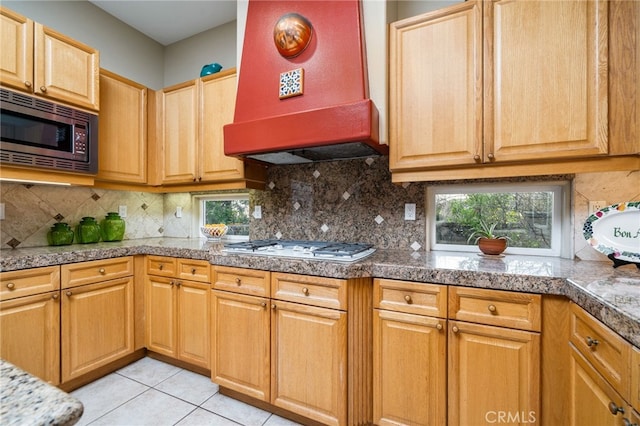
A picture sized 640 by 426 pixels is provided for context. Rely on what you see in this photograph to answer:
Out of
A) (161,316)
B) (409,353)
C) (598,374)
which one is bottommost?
(161,316)

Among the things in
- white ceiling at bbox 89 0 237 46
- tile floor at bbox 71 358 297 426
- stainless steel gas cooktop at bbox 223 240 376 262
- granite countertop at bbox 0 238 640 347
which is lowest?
tile floor at bbox 71 358 297 426

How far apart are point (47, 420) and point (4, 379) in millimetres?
168

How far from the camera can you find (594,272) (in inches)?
50.5

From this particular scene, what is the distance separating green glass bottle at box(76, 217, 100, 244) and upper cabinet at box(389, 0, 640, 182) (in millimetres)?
2357

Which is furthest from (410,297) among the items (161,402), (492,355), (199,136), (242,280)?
(199,136)

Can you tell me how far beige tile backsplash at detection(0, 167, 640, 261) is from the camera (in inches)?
60.9

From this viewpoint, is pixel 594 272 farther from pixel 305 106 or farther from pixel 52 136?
pixel 52 136

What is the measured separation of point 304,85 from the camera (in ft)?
5.56

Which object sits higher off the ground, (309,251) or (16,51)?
(16,51)

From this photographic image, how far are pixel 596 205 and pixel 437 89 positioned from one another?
1.05m

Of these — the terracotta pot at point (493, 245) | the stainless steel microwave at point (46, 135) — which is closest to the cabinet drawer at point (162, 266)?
the stainless steel microwave at point (46, 135)

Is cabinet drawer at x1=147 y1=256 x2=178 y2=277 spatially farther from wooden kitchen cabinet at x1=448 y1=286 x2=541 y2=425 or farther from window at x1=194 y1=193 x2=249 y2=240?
wooden kitchen cabinet at x1=448 y1=286 x2=541 y2=425

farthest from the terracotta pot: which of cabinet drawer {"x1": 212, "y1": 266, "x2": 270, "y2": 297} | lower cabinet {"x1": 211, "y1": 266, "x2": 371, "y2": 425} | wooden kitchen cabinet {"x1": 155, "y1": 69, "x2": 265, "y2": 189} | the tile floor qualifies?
wooden kitchen cabinet {"x1": 155, "y1": 69, "x2": 265, "y2": 189}

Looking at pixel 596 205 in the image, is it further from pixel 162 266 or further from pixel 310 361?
pixel 162 266
